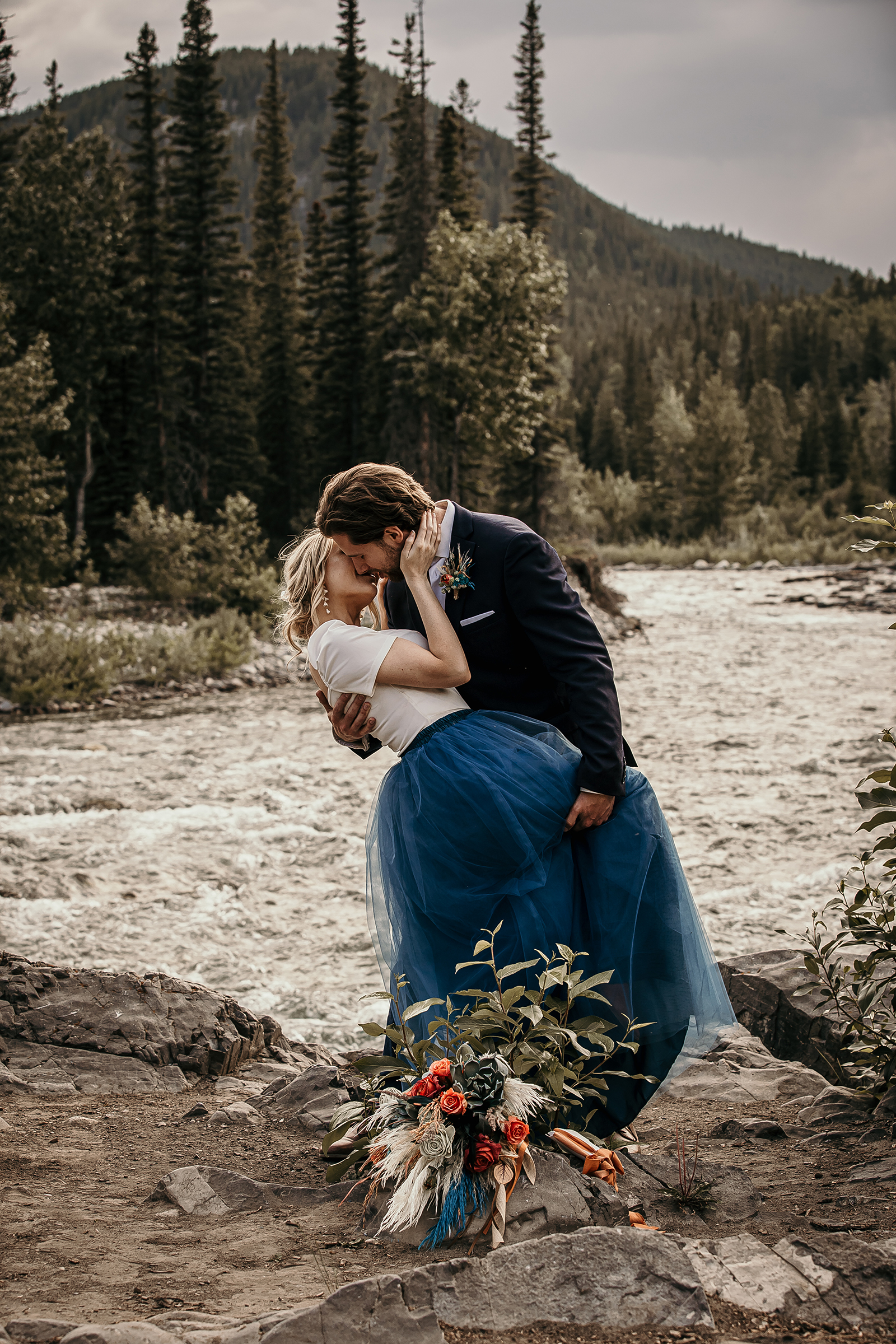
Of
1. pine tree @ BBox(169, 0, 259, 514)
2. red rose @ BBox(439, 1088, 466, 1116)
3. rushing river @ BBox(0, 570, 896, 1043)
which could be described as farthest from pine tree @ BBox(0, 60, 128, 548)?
red rose @ BBox(439, 1088, 466, 1116)

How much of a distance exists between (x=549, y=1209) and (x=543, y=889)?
862 mm

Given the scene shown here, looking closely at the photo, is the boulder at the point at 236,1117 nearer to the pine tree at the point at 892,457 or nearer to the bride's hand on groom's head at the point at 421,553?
the bride's hand on groom's head at the point at 421,553

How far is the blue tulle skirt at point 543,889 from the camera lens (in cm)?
298

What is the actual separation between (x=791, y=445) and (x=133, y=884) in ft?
268

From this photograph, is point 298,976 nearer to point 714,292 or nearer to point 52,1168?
point 52,1168

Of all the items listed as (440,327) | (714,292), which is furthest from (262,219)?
(714,292)

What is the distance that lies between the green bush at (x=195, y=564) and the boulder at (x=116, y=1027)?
1802 centimetres

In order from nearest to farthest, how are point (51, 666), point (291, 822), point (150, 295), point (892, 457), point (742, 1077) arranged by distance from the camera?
1. point (742, 1077)
2. point (291, 822)
3. point (51, 666)
4. point (150, 295)
5. point (892, 457)

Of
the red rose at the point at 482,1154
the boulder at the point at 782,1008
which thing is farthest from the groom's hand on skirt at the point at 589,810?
the boulder at the point at 782,1008

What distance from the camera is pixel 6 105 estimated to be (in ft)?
92.4

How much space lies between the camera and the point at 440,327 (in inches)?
1344

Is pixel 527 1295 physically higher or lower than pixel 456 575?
lower

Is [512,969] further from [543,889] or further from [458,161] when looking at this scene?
[458,161]

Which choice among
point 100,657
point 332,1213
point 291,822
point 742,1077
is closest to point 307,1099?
point 332,1213
